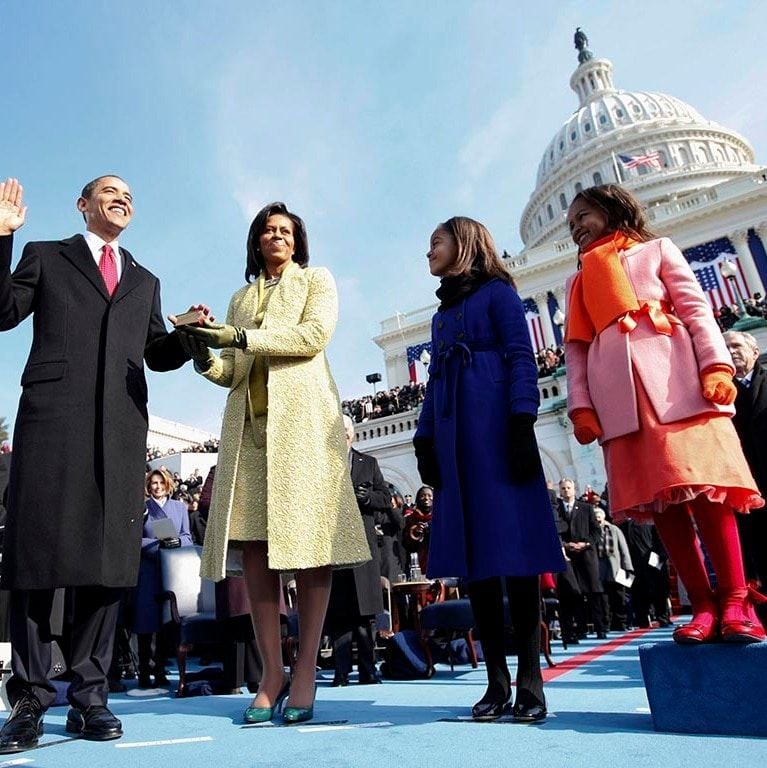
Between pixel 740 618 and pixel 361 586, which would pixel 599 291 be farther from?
pixel 361 586

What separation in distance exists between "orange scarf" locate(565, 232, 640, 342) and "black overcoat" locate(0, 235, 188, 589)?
180cm

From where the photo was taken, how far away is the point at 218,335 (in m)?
2.33

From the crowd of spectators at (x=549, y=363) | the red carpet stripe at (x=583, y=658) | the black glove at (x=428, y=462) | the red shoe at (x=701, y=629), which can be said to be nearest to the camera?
the red shoe at (x=701, y=629)

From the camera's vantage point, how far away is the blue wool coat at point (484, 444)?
232 cm

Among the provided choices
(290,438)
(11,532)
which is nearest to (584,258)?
(290,438)

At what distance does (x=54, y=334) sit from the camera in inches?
93.8

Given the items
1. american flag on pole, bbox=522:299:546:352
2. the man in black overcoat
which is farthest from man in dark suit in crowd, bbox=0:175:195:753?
→ american flag on pole, bbox=522:299:546:352

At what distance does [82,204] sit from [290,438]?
1394 millimetres

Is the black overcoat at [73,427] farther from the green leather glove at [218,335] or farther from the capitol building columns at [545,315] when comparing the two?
the capitol building columns at [545,315]

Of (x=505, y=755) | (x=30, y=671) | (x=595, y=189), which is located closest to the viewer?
(x=505, y=755)

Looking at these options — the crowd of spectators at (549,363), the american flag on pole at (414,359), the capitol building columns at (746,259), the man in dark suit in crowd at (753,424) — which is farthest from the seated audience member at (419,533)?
the american flag on pole at (414,359)

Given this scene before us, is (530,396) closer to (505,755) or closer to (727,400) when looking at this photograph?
(727,400)

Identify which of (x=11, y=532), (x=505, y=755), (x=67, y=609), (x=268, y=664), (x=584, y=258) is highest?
(x=584, y=258)

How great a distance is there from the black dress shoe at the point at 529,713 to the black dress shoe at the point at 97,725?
53.0 inches
